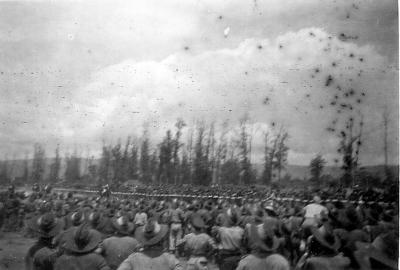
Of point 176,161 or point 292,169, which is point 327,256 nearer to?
point 292,169

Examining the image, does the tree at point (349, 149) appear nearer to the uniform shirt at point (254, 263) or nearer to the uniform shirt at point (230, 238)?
the uniform shirt at point (230, 238)

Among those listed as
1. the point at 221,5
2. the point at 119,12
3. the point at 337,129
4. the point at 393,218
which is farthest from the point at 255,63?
the point at 393,218

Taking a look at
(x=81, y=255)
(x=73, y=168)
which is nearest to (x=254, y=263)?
(x=81, y=255)

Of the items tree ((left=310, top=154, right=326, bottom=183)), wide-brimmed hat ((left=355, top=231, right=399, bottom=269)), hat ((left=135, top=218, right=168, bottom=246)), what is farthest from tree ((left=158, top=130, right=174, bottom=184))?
wide-brimmed hat ((left=355, top=231, right=399, bottom=269))

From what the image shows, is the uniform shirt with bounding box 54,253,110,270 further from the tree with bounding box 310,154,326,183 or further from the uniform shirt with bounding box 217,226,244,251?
the tree with bounding box 310,154,326,183

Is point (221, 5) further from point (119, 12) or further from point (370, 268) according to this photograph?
point (370, 268)

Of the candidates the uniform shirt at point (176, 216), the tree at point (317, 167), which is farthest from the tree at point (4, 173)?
the tree at point (317, 167)
